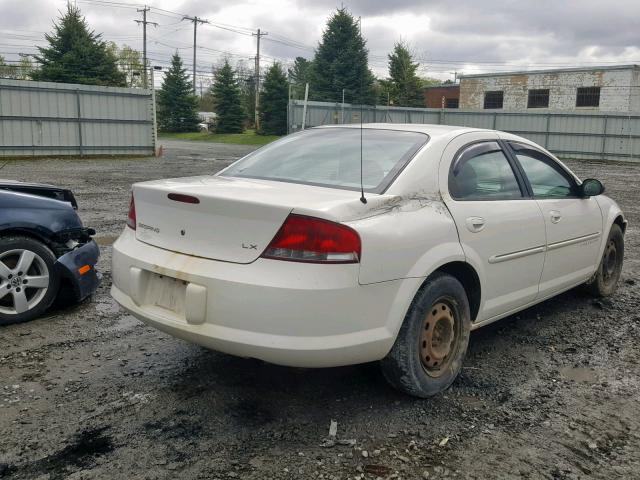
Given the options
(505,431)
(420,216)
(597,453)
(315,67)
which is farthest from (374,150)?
(315,67)

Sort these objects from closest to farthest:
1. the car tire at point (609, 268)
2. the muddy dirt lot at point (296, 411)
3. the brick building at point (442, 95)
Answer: the muddy dirt lot at point (296, 411) → the car tire at point (609, 268) → the brick building at point (442, 95)

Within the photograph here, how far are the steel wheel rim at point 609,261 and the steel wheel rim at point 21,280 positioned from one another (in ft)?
15.4

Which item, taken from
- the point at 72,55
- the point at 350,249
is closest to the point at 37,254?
the point at 350,249

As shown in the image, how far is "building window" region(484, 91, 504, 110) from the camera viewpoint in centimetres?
3878

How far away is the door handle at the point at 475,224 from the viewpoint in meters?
3.59

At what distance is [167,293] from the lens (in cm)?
317

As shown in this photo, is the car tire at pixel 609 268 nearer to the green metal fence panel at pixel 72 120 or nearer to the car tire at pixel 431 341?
the car tire at pixel 431 341

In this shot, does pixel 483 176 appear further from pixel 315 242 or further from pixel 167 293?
pixel 167 293

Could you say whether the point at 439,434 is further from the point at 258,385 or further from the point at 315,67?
the point at 315,67

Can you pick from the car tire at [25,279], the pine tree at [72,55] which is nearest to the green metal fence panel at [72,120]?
the pine tree at [72,55]

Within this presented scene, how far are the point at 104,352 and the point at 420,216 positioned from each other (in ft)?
7.51

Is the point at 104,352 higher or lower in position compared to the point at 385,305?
lower

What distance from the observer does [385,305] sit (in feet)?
9.95

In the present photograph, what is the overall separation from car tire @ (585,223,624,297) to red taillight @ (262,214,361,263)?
129 inches
